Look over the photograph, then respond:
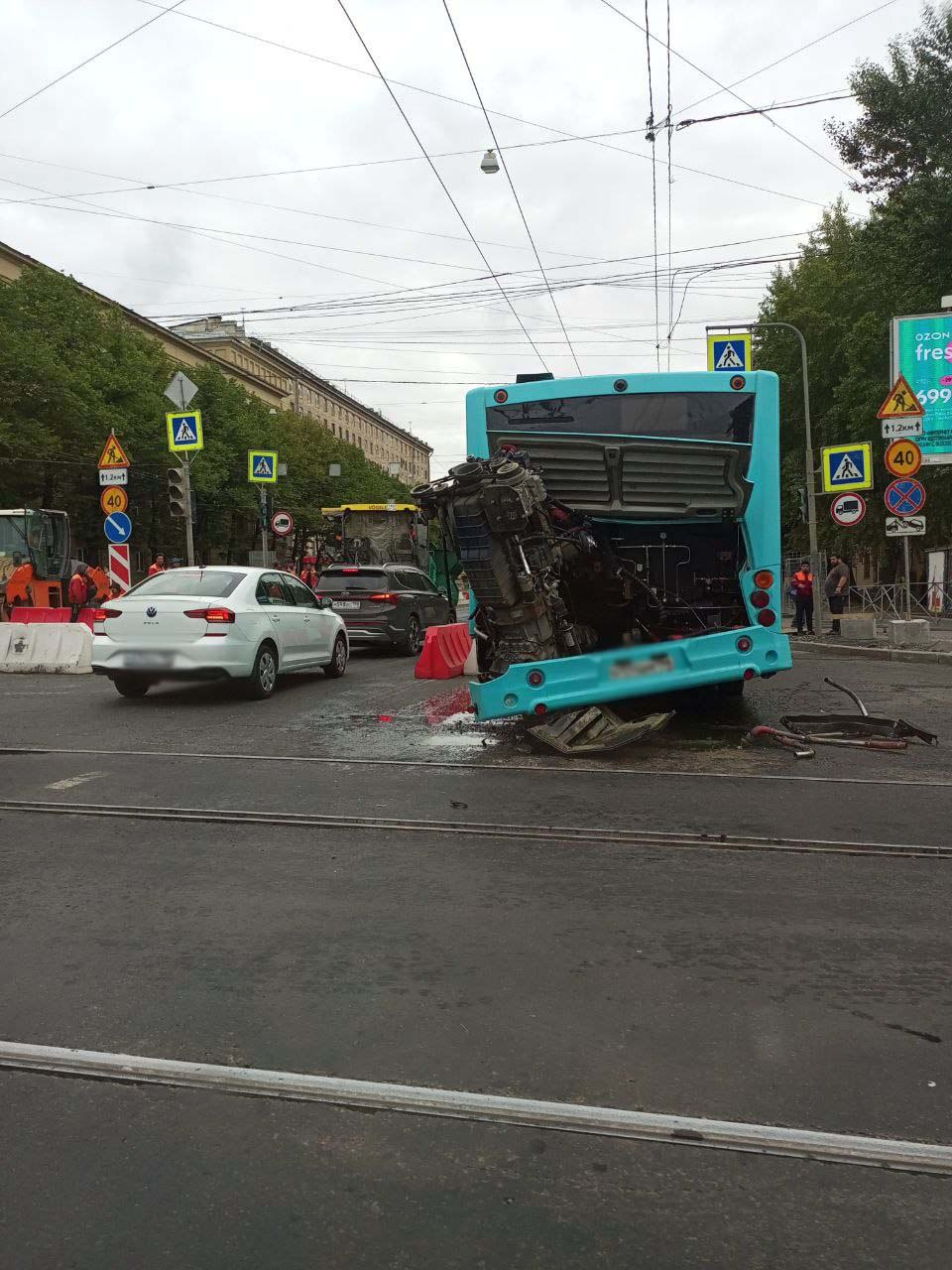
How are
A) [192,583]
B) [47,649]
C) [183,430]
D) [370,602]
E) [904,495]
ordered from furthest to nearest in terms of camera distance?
1. [183,430]
2. [370,602]
3. [904,495]
4. [47,649]
5. [192,583]

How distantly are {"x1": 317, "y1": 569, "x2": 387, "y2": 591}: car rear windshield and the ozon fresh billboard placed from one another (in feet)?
36.5

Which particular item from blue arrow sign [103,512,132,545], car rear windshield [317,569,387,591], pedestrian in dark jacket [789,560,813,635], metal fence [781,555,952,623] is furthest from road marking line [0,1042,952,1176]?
pedestrian in dark jacket [789,560,813,635]

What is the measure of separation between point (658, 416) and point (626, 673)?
235cm

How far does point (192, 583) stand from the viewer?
1209 centimetres

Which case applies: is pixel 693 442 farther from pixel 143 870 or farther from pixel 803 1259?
pixel 803 1259

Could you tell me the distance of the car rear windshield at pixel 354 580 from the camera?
60.4 feet

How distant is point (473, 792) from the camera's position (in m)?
7.12

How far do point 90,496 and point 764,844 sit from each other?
41192 mm

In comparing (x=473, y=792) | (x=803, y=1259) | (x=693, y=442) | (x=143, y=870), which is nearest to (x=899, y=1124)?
(x=803, y=1259)

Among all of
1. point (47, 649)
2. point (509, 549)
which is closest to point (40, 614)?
point (47, 649)

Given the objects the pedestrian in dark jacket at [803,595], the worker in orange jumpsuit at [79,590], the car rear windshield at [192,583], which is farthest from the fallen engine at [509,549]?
the pedestrian in dark jacket at [803,595]

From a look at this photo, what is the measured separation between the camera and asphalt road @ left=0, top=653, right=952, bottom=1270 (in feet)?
7.78

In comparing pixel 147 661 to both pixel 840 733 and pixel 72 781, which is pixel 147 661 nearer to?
pixel 72 781

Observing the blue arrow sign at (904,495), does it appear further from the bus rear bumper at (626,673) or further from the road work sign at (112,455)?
the road work sign at (112,455)
